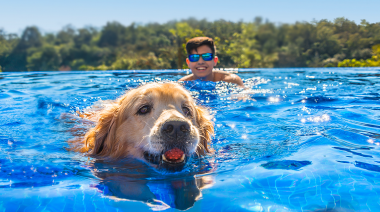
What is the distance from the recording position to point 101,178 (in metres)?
2.71

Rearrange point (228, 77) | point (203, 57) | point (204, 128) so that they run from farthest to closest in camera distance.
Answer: point (228, 77) < point (203, 57) < point (204, 128)

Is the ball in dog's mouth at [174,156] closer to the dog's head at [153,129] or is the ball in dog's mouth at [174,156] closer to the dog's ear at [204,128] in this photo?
the dog's head at [153,129]

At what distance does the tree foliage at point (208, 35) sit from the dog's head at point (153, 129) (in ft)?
73.8

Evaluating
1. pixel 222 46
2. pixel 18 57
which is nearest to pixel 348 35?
pixel 222 46

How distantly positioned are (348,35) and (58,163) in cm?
3499

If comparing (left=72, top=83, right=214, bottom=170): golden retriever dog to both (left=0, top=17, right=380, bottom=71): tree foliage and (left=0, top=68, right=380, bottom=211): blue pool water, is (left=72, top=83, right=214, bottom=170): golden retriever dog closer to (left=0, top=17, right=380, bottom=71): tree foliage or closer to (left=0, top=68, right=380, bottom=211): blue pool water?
(left=0, top=68, right=380, bottom=211): blue pool water

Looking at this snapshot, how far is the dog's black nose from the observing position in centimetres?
270

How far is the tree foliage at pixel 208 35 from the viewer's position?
90.1ft

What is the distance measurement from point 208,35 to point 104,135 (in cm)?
2604

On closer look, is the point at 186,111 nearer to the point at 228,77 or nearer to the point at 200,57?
the point at 200,57

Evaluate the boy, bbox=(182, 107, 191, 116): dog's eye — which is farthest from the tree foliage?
bbox=(182, 107, 191, 116): dog's eye

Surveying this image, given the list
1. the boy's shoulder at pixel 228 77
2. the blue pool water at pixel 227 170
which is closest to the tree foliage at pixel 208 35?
the boy's shoulder at pixel 228 77

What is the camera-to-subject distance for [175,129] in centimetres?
272

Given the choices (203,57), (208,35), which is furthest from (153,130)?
(208,35)
